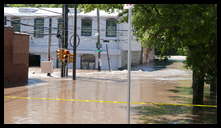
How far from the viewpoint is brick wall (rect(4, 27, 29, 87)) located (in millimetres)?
23141

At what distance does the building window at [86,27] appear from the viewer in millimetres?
49188

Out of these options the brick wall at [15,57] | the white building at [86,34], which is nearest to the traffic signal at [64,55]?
the brick wall at [15,57]

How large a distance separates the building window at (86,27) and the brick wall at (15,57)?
2385 centimetres

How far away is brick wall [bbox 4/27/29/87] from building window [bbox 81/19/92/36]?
23.8 meters

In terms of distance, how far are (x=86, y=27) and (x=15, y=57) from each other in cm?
2599

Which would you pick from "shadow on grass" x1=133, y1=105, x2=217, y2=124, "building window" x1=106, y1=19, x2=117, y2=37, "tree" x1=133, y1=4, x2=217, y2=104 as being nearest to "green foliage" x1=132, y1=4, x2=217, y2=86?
"tree" x1=133, y1=4, x2=217, y2=104

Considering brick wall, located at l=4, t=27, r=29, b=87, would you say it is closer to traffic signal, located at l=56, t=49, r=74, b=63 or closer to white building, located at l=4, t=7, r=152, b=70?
traffic signal, located at l=56, t=49, r=74, b=63

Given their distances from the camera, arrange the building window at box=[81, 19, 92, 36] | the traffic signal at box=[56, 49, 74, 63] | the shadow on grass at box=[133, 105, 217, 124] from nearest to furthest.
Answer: the shadow on grass at box=[133, 105, 217, 124], the traffic signal at box=[56, 49, 74, 63], the building window at box=[81, 19, 92, 36]

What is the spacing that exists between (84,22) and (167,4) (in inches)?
1566

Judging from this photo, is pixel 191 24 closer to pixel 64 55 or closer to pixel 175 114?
pixel 175 114

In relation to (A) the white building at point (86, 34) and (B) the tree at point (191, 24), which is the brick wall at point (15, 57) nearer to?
(B) the tree at point (191, 24)

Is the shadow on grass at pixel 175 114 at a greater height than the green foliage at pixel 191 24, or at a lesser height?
lesser

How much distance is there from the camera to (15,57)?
79.1 ft
